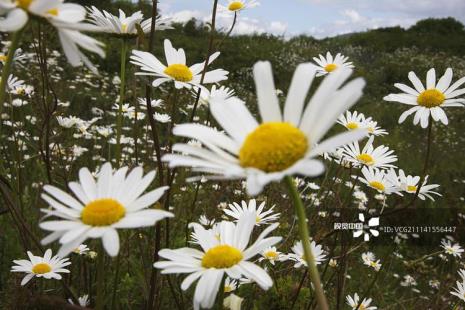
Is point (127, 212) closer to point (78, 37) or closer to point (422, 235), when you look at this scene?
point (78, 37)

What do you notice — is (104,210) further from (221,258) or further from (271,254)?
(271,254)

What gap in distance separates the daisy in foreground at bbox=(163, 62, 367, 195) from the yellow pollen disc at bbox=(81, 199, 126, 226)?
16 cm

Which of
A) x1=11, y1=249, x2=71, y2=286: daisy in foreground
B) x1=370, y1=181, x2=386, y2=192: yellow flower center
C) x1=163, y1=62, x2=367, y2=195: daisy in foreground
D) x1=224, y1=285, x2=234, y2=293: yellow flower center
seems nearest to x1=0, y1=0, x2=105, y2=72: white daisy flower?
x1=163, y1=62, x2=367, y2=195: daisy in foreground

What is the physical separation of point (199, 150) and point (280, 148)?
0.12 metres

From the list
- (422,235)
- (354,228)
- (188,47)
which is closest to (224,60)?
(188,47)

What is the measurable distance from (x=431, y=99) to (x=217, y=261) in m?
1.05

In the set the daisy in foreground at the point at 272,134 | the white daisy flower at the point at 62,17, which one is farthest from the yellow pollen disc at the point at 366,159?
the white daisy flower at the point at 62,17

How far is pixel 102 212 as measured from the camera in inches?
28.9

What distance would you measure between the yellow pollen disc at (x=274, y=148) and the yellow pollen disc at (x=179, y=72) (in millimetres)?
682

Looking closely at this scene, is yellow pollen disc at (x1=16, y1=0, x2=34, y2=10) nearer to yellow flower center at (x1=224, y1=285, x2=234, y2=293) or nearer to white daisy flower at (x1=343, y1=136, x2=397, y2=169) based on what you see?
yellow flower center at (x1=224, y1=285, x2=234, y2=293)

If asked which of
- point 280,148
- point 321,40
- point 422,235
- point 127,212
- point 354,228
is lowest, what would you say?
point 422,235

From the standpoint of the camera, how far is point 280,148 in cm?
67

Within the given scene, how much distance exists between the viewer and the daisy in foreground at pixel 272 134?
1.88ft

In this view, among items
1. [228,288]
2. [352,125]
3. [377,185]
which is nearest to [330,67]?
[352,125]
